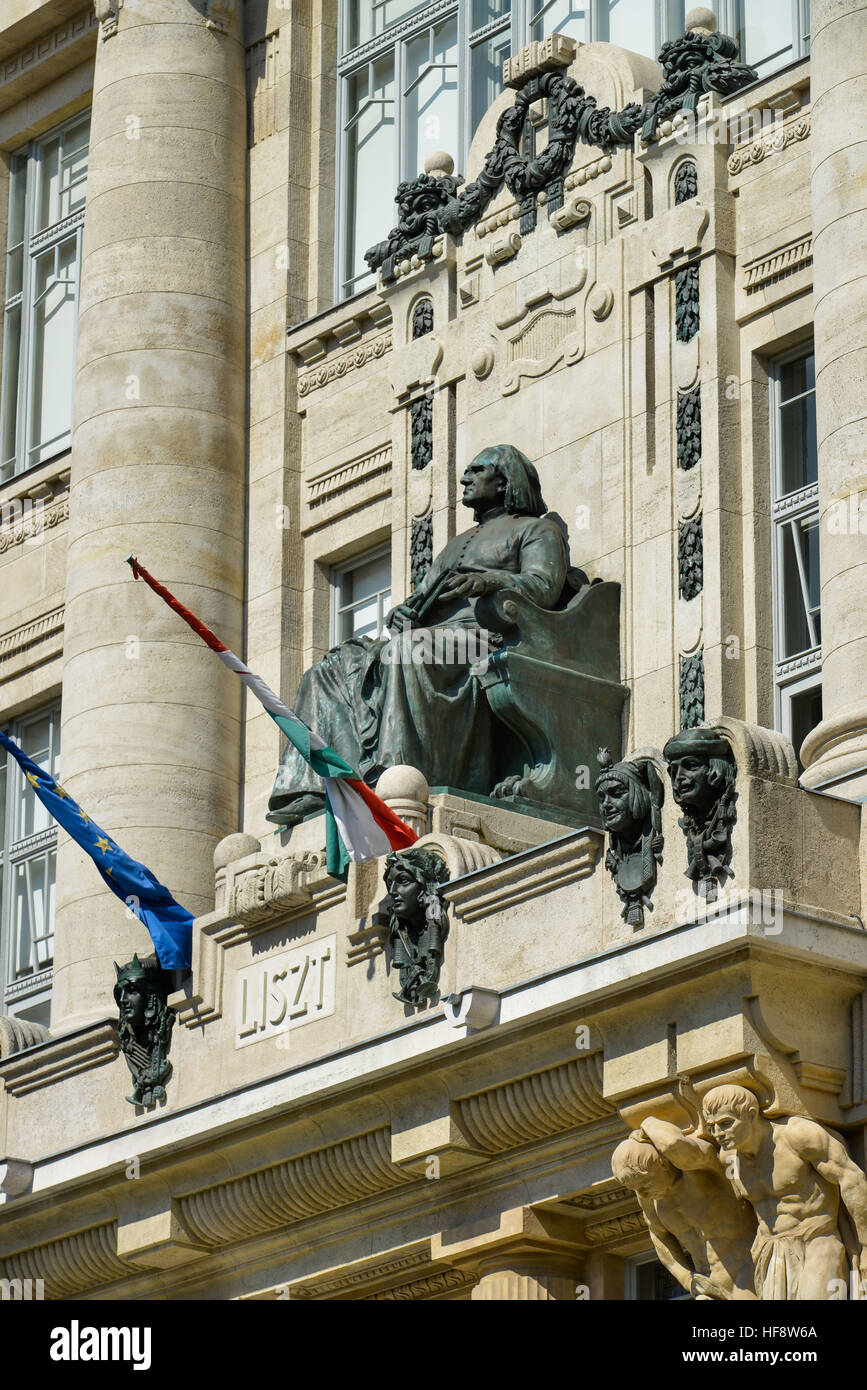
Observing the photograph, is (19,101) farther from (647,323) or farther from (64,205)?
(647,323)

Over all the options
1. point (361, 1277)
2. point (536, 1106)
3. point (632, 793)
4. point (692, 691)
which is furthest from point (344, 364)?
point (536, 1106)

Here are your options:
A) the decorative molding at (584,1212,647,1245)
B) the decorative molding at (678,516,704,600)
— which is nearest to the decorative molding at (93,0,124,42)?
the decorative molding at (678,516,704,600)

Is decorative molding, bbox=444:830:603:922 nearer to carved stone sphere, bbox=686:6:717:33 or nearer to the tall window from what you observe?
the tall window

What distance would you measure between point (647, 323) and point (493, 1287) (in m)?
8.54

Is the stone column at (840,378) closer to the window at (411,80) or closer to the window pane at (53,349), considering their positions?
the window at (411,80)

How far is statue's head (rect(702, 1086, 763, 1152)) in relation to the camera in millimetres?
20453

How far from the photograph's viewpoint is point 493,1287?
22516 millimetres

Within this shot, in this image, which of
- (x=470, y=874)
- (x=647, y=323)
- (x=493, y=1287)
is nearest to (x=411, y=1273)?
(x=493, y=1287)

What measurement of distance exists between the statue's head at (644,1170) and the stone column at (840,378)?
2886mm

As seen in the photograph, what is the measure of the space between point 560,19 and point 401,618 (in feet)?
23.1

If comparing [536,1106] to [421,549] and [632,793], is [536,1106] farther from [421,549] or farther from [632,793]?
[421,549]

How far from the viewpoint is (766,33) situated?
28062 millimetres

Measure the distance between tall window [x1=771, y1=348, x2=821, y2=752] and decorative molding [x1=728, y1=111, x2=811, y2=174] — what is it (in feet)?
5.51

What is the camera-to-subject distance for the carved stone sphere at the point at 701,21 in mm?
27562
